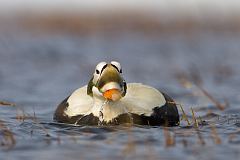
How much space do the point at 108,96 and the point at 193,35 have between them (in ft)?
55.5

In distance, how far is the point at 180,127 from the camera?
8156mm

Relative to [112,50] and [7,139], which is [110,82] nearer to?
Result: [7,139]

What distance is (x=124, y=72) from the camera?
1584 cm

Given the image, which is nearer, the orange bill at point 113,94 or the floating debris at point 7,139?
the floating debris at point 7,139

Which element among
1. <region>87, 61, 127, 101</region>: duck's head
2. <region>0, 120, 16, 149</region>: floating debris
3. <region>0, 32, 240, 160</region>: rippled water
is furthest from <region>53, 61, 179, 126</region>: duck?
<region>0, 120, 16, 149</region>: floating debris

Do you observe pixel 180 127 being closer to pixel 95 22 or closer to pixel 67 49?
pixel 67 49

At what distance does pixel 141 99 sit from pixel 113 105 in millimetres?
479

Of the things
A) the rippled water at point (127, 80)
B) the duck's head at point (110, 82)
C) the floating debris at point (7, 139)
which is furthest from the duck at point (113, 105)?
the floating debris at point (7, 139)

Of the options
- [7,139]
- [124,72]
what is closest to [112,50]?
[124,72]

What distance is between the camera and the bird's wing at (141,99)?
8109mm

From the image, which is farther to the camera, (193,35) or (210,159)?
(193,35)

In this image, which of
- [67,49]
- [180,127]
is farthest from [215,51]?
[180,127]

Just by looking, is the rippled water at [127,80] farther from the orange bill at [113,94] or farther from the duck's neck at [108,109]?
the orange bill at [113,94]

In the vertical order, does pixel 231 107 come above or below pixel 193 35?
below
